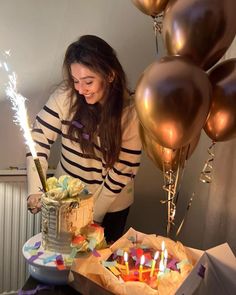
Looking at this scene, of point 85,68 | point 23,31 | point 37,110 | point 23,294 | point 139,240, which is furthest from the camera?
point 37,110

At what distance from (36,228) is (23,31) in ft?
2.86

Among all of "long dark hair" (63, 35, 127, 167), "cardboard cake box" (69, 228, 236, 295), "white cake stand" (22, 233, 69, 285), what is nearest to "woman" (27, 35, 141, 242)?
"long dark hair" (63, 35, 127, 167)

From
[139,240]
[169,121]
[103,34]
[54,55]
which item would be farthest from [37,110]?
[169,121]

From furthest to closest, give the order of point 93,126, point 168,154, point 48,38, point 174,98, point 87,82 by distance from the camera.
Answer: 1. point 48,38
2. point 93,126
3. point 87,82
4. point 168,154
5. point 174,98

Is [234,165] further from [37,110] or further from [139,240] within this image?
[37,110]

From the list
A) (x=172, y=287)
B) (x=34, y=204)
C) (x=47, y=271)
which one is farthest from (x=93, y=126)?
(x=172, y=287)

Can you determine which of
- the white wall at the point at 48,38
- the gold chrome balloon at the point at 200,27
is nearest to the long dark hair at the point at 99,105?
the white wall at the point at 48,38

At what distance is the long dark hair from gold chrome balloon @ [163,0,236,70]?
18.2 inches

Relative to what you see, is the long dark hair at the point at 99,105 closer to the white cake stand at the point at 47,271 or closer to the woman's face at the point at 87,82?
the woman's face at the point at 87,82

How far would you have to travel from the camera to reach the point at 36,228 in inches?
73.9

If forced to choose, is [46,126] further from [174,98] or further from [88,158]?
[174,98]

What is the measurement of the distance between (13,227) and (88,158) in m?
0.52

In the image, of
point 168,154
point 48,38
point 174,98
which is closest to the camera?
point 174,98

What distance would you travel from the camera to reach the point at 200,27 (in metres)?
1.00
